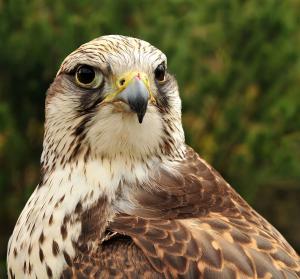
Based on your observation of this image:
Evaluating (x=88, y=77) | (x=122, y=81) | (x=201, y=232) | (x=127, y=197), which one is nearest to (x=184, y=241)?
(x=201, y=232)

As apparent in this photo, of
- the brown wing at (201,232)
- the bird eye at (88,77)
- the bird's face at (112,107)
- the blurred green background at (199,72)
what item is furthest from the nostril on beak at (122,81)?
the blurred green background at (199,72)

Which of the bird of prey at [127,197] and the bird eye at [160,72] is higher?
the bird eye at [160,72]

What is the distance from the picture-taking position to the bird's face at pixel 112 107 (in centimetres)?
295

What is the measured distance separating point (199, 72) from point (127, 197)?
9.70ft

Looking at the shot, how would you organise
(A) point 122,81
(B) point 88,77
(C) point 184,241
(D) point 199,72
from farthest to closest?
(D) point 199,72 → (B) point 88,77 → (A) point 122,81 → (C) point 184,241

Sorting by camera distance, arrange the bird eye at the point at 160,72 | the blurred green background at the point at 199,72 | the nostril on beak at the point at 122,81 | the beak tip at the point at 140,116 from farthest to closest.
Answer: the blurred green background at the point at 199,72 → the bird eye at the point at 160,72 → the nostril on beak at the point at 122,81 → the beak tip at the point at 140,116

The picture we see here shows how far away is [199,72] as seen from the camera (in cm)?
583

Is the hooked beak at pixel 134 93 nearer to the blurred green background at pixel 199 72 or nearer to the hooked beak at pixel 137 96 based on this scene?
the hooked beak at pixel 137 96

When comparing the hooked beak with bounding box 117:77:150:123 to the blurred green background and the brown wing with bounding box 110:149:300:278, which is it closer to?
the brown wing with bounding box 110:149:300:278

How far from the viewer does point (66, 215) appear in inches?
115

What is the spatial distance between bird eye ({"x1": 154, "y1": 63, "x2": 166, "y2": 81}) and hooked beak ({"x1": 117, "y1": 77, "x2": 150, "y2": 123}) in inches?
8.6

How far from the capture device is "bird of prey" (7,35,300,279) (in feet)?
8.86

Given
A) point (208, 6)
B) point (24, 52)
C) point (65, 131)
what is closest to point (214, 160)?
point (208, 6)

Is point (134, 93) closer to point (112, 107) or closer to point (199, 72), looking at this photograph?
point (112, 107)
